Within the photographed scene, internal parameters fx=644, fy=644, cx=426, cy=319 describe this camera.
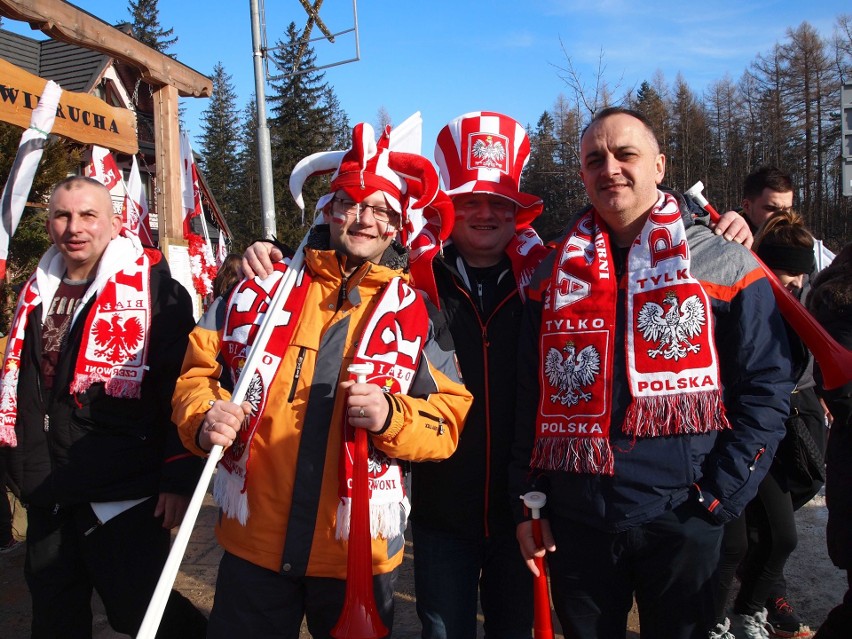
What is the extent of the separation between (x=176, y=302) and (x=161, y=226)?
342cm

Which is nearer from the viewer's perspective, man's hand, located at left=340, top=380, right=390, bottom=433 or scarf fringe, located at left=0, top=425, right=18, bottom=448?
man's hand, located at left=340, top=380, right=390, bottom=433

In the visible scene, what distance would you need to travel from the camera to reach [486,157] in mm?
2729

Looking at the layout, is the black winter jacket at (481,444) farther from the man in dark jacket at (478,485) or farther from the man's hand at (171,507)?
the man's hand at (171,507)

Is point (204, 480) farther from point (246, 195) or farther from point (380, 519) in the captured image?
point (246, 195)

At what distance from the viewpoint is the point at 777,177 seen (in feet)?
13.0

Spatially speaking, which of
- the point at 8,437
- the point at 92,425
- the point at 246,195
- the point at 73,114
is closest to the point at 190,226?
the point at 73,114

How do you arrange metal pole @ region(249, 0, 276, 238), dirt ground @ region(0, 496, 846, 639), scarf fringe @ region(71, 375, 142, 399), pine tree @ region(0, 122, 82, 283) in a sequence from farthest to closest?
metal pole @ region(249, 0, 276, 238) → pine tree @ region(0, 122, 82, 283) → dirt ground @ region(0, 496, 846, 639) → scarf fringe @ region(71, 375, 142, 399)

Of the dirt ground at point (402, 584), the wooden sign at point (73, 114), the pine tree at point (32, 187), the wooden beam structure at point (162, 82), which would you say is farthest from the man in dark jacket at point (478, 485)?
the pine tree at point (32, 187)

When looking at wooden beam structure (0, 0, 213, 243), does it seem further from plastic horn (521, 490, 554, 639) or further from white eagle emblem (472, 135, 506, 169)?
plastic horn (521, 490, 554, 639)

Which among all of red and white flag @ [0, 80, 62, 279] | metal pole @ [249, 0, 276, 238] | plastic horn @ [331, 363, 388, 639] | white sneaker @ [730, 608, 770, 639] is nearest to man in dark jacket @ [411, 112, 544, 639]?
plastic horn @ [331, 363, 388, 639]

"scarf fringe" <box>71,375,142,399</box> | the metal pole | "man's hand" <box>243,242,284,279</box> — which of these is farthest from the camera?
the metal pole

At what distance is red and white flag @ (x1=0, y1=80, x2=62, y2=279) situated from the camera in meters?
3.49

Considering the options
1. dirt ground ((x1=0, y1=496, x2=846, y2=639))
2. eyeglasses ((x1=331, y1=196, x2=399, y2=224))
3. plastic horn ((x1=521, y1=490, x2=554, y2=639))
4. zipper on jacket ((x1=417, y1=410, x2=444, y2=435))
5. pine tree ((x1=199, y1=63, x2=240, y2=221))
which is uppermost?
pine tree ((x1=199, y1=63, x2=240, y2=221))

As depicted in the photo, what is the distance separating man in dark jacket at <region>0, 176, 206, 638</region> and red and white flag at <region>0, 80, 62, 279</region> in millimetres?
1045
